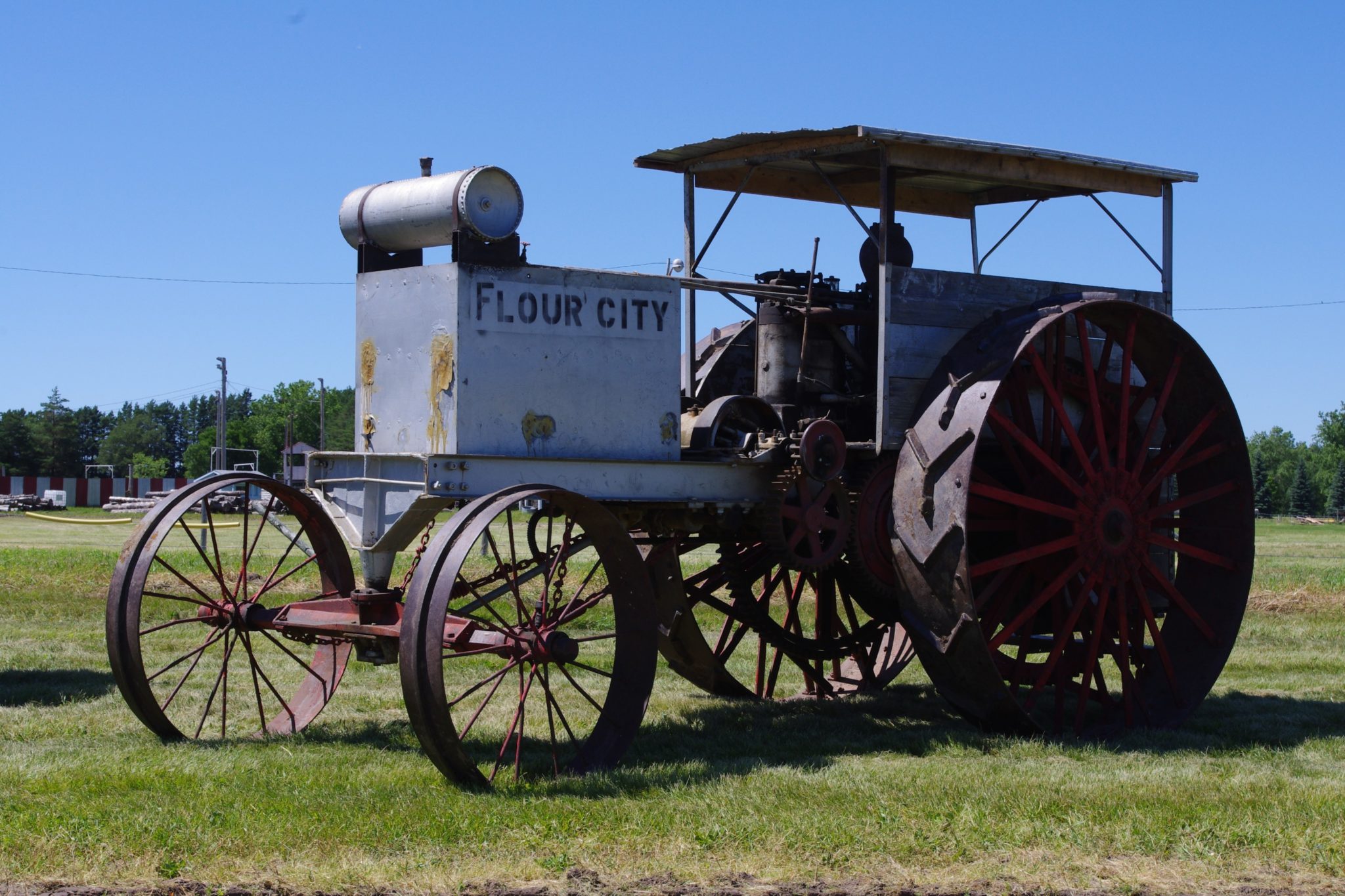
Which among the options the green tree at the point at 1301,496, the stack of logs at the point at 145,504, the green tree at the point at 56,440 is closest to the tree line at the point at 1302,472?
the green tree at the point at 1301,496

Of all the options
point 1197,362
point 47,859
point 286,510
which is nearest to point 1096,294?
point 1197,362

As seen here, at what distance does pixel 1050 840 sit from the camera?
611 cm

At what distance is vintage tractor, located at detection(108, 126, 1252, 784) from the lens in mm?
7562

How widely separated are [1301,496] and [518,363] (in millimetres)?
104633

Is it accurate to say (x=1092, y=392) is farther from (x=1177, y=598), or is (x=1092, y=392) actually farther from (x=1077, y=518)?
(x=1177, y=598)

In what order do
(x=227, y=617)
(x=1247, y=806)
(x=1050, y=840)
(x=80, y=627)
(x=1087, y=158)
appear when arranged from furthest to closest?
1. (x=80, y=627)
2. (x=1087, y=158)
3. (x=227, y=617)
4. (x=1247, y=806)
5. (x=1050, y=840)

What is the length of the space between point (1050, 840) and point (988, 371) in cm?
310

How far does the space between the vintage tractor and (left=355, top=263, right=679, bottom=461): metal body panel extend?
15 mm

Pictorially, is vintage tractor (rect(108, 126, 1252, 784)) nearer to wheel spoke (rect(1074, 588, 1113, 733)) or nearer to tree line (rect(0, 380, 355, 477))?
wheel spoke (rect(1074, 588, 1113, 733))

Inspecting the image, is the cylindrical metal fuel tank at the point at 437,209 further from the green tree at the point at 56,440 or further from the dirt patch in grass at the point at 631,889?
the green tree at the point at 56,440

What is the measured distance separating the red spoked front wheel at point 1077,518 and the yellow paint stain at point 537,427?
6.69 ft

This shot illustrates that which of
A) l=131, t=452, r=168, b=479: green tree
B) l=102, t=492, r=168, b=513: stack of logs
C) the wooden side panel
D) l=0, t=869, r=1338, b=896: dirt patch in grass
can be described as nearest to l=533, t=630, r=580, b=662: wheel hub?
l=0, t=869, r=1338, b=896: dirt patch in grass

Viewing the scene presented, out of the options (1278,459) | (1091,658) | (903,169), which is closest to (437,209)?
(903,169)

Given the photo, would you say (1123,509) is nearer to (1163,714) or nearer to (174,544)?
(1163,714)
